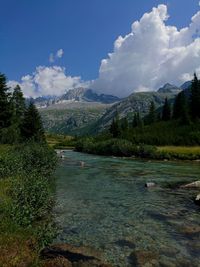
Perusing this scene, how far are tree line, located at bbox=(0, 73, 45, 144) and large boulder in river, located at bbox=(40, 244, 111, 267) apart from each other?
36.0 metres

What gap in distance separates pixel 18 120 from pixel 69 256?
81.6 metres

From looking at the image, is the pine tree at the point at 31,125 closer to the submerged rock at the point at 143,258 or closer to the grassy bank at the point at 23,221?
the grassy bank at the point at 23,221

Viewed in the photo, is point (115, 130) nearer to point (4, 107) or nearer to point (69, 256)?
point (4, 107)

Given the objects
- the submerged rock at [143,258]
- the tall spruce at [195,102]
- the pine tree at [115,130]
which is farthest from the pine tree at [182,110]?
the submerged rock at [143,258]

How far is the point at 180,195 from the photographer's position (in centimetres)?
3042

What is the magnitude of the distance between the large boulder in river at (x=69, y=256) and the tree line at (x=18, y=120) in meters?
36.0

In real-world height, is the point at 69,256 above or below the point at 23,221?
below

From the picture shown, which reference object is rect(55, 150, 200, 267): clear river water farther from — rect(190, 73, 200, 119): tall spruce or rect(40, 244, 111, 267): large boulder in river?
rect(190, 73, 200, 119): tall spruce

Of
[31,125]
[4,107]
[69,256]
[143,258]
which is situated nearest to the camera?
[69,256]

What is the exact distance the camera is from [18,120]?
91.7 metres

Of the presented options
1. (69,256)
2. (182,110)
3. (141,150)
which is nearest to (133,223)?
(69,256)

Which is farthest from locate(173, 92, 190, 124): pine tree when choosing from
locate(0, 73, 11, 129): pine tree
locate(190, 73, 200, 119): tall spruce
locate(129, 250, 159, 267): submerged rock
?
locate(129, 250, 159, 267): submerged rock

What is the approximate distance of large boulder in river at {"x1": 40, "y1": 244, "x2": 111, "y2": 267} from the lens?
1332 cm

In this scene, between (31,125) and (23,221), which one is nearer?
(23,221)
